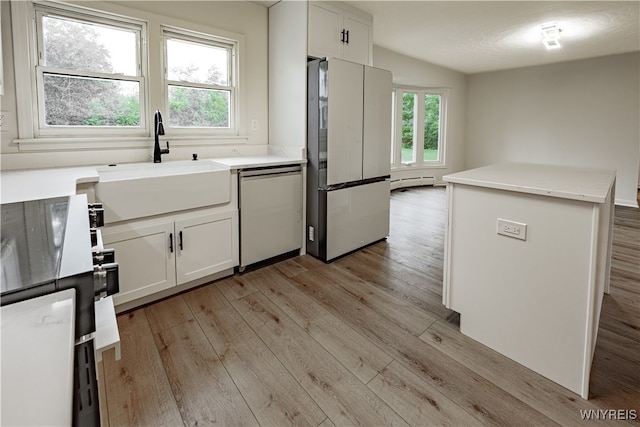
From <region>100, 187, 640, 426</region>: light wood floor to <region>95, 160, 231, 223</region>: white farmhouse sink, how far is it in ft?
2.16

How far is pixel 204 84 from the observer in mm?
3123

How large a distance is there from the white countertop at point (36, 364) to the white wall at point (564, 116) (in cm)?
726

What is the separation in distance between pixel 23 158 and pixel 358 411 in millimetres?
2517

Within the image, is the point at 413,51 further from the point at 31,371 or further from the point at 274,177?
the point at 31,371

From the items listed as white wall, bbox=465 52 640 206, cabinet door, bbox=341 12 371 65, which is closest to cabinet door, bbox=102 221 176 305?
cabinet door, bbox=341 12 371 65

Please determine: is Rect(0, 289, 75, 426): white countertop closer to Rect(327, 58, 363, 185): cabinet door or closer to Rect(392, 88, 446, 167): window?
Rect(327, 58, 363, 185): cabinet door

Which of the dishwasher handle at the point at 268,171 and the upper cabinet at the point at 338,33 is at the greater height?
the upper cabinet at the point at 338,33

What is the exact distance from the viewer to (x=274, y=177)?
2979mm

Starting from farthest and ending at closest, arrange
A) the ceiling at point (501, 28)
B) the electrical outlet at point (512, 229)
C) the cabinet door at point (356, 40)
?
the ceiling at point (501, 28)
the cabinet door at point (356, 40)
the electrical outlet at point (512, 229)

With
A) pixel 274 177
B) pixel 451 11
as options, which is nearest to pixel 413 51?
pixel 451 11

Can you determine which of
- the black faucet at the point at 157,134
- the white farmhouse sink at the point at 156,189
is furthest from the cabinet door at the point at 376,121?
the black faucet at the point at 157,134

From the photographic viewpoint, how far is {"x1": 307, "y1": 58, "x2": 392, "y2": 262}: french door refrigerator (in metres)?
3.02

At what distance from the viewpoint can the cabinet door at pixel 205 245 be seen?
2473 millimetres

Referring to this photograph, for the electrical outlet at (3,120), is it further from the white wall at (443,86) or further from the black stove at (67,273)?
the white wall at (443,86)
